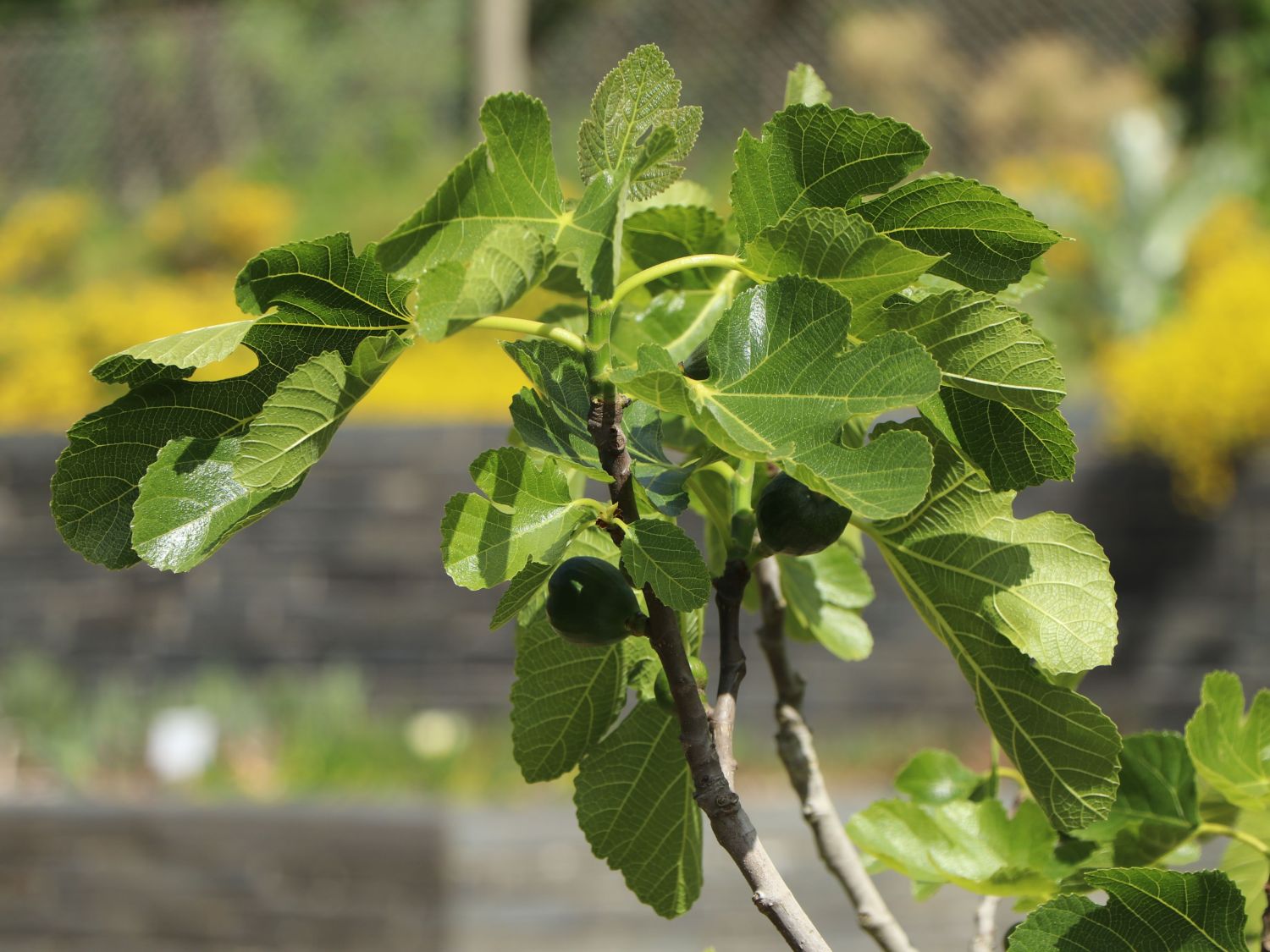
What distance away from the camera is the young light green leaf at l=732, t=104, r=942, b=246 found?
60 cm

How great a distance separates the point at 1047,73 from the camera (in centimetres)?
695

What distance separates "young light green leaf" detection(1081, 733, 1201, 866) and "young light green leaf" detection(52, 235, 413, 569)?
518 millimetres

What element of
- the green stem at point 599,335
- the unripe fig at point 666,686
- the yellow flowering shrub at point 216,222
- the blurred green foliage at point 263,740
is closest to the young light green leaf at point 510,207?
the green stem at point 599,335

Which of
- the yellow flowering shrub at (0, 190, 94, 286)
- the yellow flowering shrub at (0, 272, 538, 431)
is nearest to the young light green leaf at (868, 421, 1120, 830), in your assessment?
the yellow flowering shrub at (0, 272, 538, 431)

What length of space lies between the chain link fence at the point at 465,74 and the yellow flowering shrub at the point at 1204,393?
2452 mm

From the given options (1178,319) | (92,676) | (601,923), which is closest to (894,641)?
(601,923)

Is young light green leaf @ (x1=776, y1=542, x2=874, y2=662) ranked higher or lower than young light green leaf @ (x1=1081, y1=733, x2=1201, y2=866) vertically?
higher

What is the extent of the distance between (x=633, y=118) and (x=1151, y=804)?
52cm

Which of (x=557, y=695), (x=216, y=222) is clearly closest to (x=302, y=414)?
(x=557, y=695)

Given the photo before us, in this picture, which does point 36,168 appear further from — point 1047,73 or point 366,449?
point 1047,73

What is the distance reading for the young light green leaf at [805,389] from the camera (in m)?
0.53

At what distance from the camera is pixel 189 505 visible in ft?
1.88

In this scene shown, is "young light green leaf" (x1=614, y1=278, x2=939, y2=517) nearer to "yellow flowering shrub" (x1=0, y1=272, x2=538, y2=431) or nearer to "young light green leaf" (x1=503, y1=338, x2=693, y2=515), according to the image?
"young light green leaf" (x1=503, y1=338, x2=693, y2=515)

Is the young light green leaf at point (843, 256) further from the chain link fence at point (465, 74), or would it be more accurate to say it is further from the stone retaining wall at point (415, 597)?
the chain link fence at point (465, 74)
